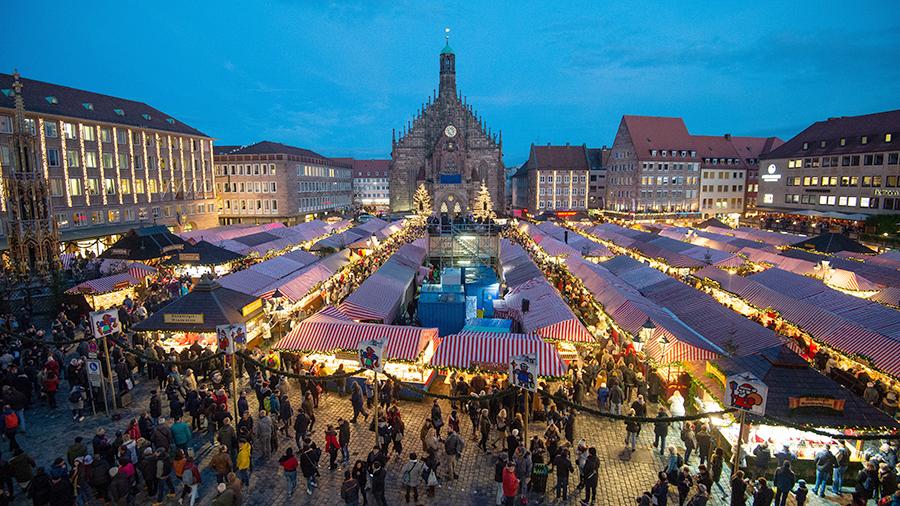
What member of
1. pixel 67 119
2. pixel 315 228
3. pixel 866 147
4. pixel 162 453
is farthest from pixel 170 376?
pixel 866 147

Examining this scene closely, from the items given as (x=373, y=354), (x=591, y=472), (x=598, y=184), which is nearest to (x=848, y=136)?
(x=598, y=184)

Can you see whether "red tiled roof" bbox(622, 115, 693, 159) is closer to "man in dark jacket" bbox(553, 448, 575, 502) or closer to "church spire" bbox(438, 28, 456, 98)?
"church spire" bbox(438, 28, 456, 98)

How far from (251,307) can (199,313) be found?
6.15 ft

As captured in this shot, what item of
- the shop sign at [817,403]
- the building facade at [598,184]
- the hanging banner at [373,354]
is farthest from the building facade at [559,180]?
the hanging banner at [373,354]

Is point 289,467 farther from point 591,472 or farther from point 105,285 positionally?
point 105,285

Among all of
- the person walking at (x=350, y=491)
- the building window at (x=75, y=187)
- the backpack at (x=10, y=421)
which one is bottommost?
the person walking at (x=350, y=491)

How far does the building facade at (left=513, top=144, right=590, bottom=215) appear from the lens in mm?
74938

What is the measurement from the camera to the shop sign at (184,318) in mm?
14719

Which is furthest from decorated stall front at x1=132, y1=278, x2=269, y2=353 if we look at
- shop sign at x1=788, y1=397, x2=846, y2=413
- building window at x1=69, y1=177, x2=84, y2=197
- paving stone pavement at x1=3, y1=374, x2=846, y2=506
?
building window at x1=69, y1=177, x2=84, y2=197

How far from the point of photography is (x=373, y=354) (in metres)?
10.1

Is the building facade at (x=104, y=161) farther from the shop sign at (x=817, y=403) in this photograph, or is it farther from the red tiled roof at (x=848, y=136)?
the red tiled roof at (x=848, y=136)

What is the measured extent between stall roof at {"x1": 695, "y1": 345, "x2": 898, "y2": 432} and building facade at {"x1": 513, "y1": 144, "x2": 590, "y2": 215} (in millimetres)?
65035

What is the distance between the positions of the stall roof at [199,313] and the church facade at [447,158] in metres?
58.0

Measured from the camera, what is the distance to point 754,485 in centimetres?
938
